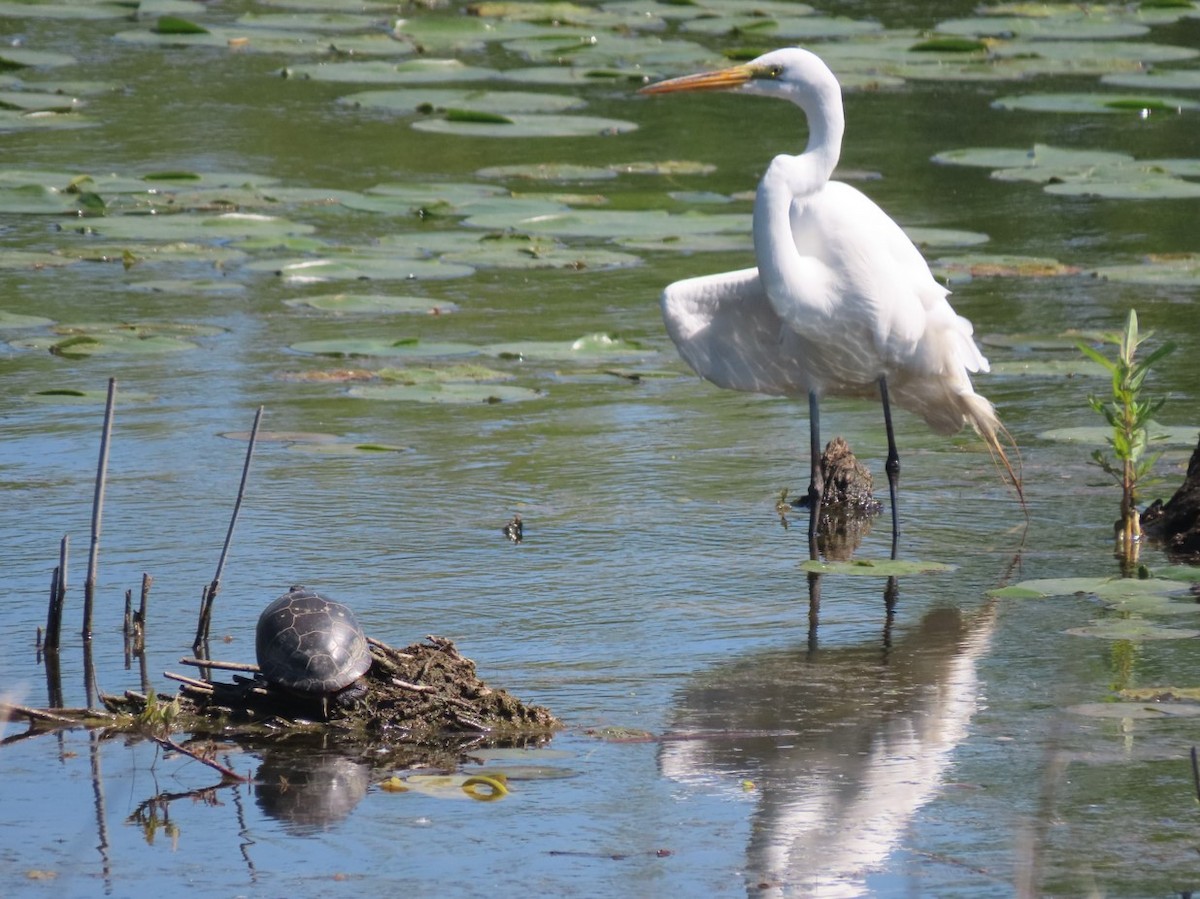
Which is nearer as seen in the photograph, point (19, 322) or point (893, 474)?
point (893, 474)

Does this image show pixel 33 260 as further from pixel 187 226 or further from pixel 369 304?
pixel 369 304

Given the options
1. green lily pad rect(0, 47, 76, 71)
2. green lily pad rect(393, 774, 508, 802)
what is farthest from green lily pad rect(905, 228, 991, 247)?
green lily pad rect(0, 47, 76, 71)

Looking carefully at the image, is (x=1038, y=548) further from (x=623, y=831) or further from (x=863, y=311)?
(x=623, y=831)

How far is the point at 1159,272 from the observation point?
9.54 m

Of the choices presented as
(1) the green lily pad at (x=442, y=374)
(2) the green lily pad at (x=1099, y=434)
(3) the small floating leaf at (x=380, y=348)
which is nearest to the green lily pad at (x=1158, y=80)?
(3) the small floating leaf at (x=380, y=348)

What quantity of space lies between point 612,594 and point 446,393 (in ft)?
6.78

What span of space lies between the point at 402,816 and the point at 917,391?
132 inches

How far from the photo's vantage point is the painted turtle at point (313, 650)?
4.45 m

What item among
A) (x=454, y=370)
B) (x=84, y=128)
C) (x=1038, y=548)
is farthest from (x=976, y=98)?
(x=1038, y=548)

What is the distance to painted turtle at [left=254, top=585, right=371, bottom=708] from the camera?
14.6ft

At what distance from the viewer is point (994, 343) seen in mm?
8555

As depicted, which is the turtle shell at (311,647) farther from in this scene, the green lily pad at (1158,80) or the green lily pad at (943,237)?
the green lily pad at (1158,80)

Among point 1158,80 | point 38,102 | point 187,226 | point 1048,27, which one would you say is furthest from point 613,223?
point 1048,27

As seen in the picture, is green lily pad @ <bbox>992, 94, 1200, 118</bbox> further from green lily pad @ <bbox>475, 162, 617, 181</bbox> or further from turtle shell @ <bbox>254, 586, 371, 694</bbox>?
turtle shell @ <bbox>254, 586, 371, 694</bbox>
